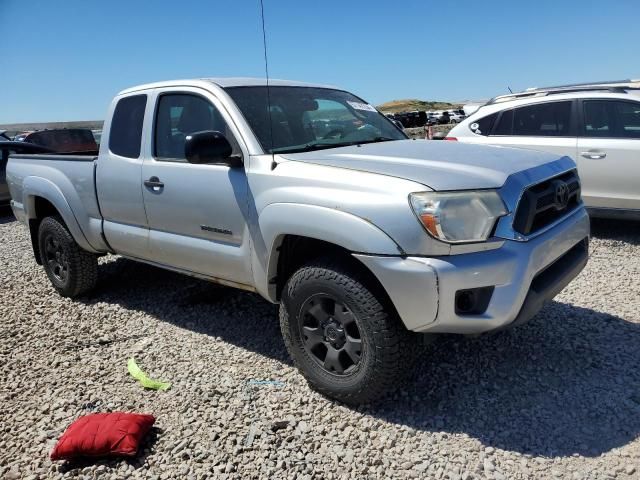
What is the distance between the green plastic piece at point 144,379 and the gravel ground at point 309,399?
5 cm

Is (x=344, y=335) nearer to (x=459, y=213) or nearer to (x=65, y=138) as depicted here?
(x=459, y=213)

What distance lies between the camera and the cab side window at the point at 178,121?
12.0 feet

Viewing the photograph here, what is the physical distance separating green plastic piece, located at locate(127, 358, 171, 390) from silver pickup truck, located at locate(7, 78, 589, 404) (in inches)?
29.6

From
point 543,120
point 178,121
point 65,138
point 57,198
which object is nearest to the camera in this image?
point 178,121

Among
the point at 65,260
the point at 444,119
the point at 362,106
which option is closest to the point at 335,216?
the point at 362,106

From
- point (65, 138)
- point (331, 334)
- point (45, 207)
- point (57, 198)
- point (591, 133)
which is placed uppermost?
point (65, 138)

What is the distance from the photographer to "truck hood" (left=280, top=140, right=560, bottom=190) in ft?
8.67

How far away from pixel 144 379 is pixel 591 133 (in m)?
5.44

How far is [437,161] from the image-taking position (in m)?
2.94

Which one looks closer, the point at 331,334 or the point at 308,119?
the point at 331,334

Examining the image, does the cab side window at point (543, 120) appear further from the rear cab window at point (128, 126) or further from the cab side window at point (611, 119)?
the rear cab window at point (128, 126)

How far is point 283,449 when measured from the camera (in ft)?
8.99

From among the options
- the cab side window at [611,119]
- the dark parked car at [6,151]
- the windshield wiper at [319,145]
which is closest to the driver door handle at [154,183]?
the windshield wiper at [319,145]

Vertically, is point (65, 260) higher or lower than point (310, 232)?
lower
